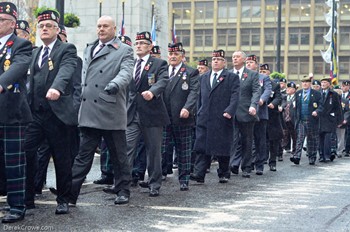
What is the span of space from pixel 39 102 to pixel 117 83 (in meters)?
0.79

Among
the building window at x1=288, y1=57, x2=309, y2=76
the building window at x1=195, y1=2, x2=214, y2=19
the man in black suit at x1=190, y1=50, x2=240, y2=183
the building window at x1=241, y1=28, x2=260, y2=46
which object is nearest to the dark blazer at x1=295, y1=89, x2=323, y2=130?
the man in black suit at x1=190, y1=50, x2=240, y2=183

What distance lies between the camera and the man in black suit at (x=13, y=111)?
6109 millimetres

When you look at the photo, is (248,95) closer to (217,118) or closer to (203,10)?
(217,118)

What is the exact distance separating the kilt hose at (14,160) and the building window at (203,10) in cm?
7606

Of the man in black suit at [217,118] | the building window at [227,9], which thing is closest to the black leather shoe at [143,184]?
the man in black suit at [217,118]

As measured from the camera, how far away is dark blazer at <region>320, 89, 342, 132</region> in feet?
51.8

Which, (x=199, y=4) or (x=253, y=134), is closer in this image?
(x=253, y=134)

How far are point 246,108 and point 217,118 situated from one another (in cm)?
135

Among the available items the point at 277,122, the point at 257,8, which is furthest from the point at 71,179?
the point at 257,8

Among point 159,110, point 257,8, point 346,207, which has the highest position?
point 257,8

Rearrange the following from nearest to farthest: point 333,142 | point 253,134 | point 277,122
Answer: point 253,134
point 277,122
point 333,142

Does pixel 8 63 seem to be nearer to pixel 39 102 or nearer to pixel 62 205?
pixel 39 102

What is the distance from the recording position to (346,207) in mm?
7668

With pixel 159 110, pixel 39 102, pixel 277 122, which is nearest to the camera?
pixel 39 102
